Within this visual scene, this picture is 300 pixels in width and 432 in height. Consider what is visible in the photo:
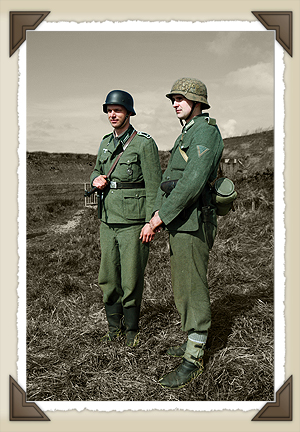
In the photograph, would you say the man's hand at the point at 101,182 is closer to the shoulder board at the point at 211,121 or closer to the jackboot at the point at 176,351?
the shoulder board at the point at 211,121

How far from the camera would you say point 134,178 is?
12.4 feet

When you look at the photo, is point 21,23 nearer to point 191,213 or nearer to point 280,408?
point 191,213

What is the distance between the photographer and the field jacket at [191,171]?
3.04 metres

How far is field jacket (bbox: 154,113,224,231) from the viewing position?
304 cm

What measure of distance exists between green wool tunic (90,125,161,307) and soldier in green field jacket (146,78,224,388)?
0.37 meters

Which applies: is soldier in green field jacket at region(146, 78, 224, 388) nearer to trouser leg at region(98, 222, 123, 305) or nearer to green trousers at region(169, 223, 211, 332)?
green trousers at region(169, 223, 211, 332)

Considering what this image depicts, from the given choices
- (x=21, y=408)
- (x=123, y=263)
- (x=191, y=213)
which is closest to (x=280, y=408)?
(x=191, y=213)

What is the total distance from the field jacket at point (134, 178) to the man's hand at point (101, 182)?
0.22 feet

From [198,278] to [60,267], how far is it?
3762mm

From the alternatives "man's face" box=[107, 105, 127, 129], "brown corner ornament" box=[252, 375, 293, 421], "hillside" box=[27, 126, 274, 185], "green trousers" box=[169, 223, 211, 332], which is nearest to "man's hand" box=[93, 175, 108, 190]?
"man's face" box=[107, 105, 127, 129]

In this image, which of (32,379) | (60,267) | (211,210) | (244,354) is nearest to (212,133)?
(211,210)

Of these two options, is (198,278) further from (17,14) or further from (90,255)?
(90,255)

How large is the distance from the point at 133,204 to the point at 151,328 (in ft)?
5.05

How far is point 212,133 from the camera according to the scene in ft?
10.3
